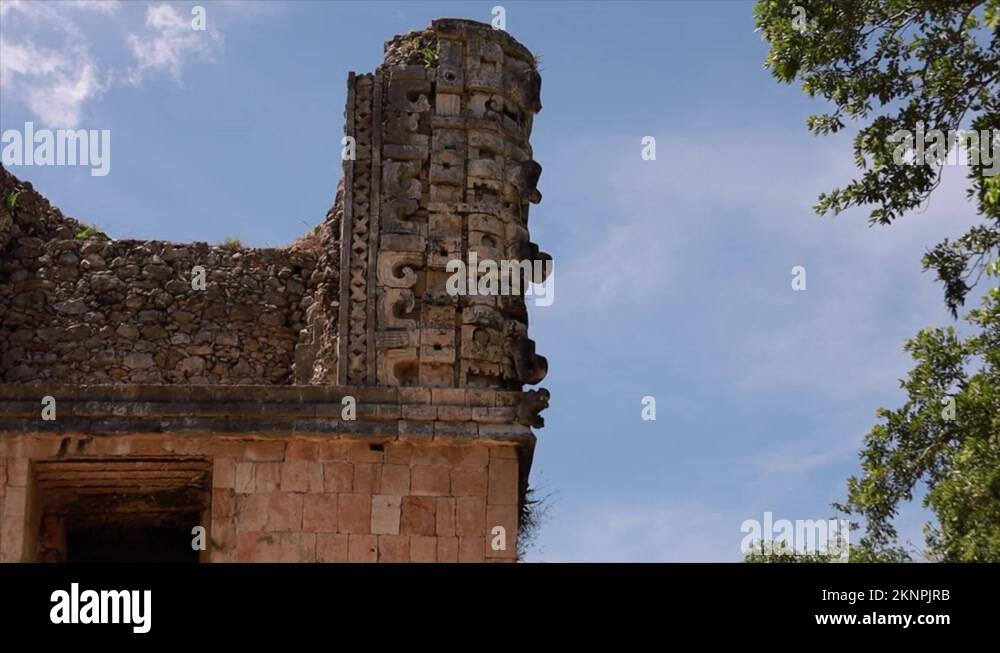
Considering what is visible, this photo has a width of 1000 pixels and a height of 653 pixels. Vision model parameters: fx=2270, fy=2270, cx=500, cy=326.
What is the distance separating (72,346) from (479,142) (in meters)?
3.72

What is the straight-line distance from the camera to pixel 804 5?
1697 cm

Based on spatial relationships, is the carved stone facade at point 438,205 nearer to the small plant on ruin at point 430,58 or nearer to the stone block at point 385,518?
the small plant on ruin at point 430,58

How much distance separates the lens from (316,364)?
18.2 m

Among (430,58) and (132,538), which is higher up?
(430,58)

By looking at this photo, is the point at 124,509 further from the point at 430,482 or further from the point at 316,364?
the point at 430,482

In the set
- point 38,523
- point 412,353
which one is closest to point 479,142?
point 412,353

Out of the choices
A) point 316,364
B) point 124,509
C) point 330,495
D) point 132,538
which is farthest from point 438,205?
point 132,538

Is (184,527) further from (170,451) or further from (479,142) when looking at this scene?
(479,142)

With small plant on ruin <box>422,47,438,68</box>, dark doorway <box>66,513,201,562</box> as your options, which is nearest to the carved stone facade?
small plant on ruin <box>422,47,438,68</box>

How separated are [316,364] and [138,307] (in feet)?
5.50

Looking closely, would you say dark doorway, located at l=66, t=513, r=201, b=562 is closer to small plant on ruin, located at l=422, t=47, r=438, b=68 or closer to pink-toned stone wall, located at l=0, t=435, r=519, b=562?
pink-toned stone wall, located at l=0, t=435, r=519, b=562

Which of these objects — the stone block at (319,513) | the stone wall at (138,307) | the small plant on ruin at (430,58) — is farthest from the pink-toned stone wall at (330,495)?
the small plant on ruin at (430,58)
